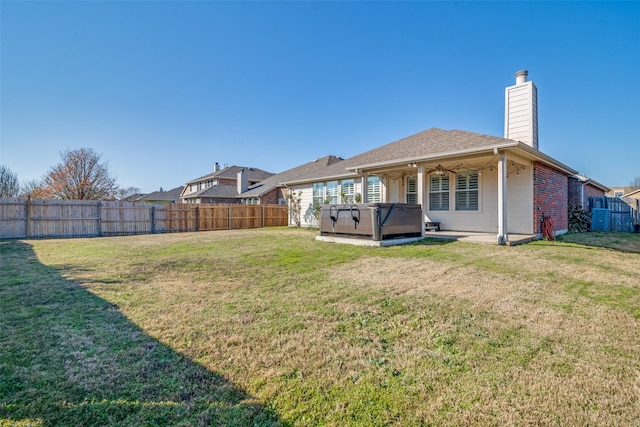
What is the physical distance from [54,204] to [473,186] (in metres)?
17.6

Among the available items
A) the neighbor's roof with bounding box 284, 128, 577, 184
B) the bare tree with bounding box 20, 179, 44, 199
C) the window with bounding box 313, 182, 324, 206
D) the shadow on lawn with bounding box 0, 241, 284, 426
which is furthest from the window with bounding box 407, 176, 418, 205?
the bare tree with bounding box 20, 179, 44, 199

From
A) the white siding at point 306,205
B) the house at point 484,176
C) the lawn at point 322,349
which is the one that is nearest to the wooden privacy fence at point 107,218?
the white siding at point 306,205

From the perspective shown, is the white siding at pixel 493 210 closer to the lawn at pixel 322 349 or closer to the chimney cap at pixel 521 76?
the chimney cap at pixel 521 76

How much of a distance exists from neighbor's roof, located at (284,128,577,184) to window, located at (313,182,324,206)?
4.52m

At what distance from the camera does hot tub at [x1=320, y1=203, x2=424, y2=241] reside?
8.22 meters

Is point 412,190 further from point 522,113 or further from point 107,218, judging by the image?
point 107,218

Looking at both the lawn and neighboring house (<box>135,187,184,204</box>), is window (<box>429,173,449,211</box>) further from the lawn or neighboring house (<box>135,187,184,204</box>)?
neighboring house (<box>135,187,184,204</box>)

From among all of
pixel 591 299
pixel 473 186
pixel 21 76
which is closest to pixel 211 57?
pixel 21 76

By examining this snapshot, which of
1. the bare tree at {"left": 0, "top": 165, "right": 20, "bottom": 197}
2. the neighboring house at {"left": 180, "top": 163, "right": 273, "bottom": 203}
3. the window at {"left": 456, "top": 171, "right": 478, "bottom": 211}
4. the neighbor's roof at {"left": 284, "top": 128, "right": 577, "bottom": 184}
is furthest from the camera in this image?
the neighboring house at {"left": 180, "top": 163, "right": 273, "bottom": 203}

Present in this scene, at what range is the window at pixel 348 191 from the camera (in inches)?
578

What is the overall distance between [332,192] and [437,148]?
23.3 feet

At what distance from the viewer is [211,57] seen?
483 inches

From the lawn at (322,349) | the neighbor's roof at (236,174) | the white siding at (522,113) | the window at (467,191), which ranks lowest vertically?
the lawn at (322,349)

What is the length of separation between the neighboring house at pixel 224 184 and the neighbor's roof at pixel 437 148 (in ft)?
60.6
